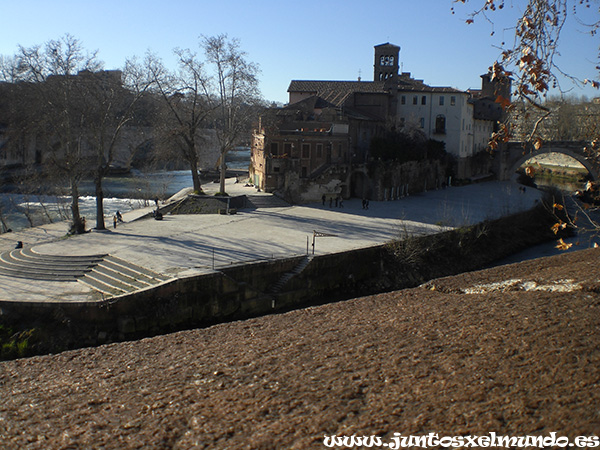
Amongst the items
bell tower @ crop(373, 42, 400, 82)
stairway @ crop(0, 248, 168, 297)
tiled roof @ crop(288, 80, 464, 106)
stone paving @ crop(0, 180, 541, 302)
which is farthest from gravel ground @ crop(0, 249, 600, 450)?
bell tower @ crop(373, 42, 400, 82)

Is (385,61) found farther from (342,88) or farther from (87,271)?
(87,271)

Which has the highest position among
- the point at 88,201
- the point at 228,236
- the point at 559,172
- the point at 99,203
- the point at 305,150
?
the point at 305,150

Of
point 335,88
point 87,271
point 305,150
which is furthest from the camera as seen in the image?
point 335,88

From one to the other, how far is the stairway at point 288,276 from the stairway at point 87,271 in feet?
16.2

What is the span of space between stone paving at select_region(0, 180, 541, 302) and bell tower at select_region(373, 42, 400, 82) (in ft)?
70.1

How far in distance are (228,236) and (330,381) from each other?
19253 mm

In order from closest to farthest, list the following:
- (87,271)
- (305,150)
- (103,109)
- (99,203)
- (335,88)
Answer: (87,271) < (103,109) < (99,203) < (305,150) < (335,88)

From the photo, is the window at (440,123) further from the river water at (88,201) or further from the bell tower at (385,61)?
the river water at (88,201)

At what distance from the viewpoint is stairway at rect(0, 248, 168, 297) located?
20.9 meters

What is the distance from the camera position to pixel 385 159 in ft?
152

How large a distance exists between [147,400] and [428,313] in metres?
6.89

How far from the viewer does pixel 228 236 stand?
94.5 feet

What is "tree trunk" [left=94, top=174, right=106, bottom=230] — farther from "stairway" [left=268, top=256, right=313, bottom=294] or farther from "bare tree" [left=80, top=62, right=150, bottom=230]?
"stairway" [left=268, top=256, right=313, bottom=294]

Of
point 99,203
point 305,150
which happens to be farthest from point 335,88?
point 99,203
